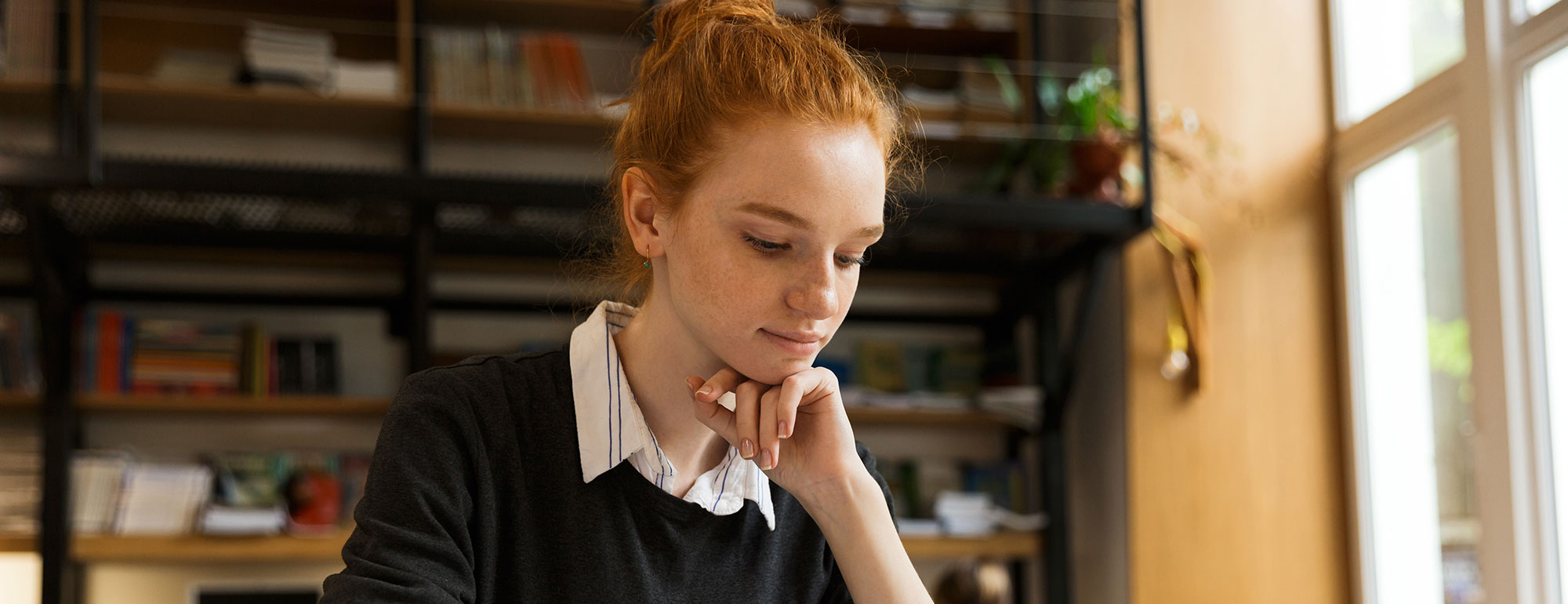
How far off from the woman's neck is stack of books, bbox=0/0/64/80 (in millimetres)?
2184

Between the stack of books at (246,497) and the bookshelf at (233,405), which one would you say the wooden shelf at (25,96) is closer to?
the bookshelf at (233,405)

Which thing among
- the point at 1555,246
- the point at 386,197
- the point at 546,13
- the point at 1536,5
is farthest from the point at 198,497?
the point at 1536,5

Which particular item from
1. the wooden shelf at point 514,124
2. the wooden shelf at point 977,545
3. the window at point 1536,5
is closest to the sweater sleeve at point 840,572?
the wooden shelf at point 514,124

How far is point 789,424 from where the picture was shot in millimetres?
936

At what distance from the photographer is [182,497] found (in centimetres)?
288

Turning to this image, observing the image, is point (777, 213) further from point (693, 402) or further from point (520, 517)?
point (520, 517)

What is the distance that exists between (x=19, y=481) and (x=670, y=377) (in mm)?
2606

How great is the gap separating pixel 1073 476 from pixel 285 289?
241cm

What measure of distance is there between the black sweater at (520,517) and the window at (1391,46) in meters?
2.48

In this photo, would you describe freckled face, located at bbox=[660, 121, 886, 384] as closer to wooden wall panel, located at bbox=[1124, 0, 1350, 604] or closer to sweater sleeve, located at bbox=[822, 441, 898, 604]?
sweater sleeve, located at bbox=[822, 441, 898, 604]

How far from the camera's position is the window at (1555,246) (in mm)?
2395

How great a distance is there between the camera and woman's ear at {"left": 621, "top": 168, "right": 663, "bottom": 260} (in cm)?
97

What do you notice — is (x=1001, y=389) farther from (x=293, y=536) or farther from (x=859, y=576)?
(x=859, y=576)

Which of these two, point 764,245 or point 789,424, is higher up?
point 764,245
